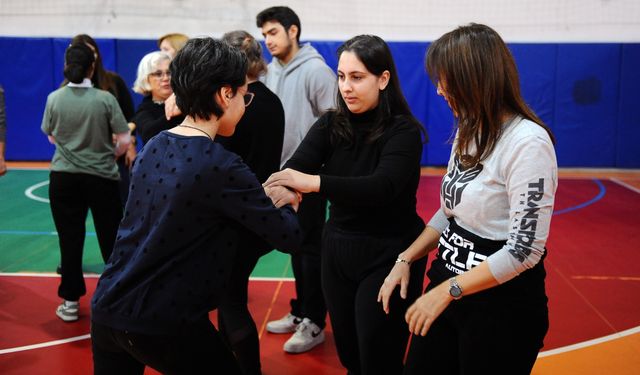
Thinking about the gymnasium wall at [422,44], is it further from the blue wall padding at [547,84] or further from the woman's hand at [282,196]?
the woman's hand at [282,196]

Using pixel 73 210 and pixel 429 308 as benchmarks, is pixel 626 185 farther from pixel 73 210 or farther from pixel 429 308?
pixel 429 308

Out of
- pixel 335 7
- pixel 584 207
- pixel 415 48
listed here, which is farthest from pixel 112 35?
pixel 584 207

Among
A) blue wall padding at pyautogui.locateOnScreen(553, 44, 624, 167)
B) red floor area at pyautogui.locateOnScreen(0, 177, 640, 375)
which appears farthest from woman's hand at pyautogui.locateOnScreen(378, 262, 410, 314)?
blue wall padding at pyautogui.locateOnScreen(553, 44, 624, 167)

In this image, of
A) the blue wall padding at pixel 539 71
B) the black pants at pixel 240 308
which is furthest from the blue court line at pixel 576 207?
the black pants at pixel 240 308

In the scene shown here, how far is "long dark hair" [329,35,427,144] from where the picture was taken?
9.30 feet

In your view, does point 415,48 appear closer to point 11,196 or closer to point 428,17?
point 428,17

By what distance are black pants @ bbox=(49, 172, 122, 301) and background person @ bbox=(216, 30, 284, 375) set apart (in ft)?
5.56

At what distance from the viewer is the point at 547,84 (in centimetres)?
1154

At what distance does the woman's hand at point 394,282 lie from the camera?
2.60m

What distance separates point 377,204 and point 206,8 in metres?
10.3

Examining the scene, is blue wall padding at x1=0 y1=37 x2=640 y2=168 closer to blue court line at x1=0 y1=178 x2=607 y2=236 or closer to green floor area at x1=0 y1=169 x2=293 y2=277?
blue court line at x1=0 y1=178 x2=607 y2=236

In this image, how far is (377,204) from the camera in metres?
2.71

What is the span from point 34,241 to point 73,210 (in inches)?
96.5

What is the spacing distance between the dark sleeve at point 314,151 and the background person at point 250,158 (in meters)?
0.30
